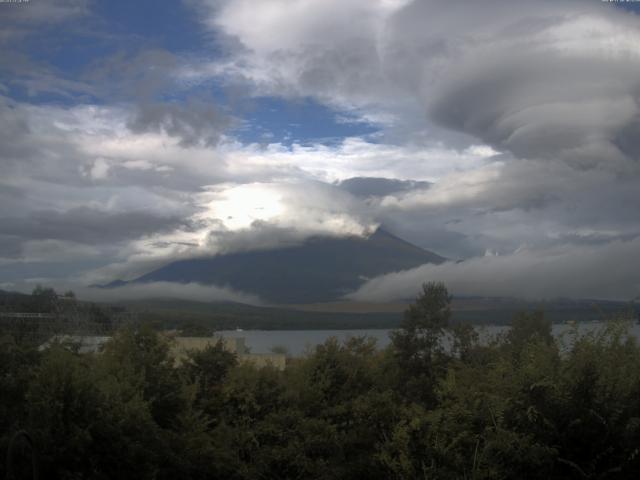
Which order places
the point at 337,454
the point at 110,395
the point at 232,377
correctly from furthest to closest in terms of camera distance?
the point at 232,377, the point at 337,454, the point at 110,395

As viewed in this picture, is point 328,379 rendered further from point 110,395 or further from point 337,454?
point 110,395

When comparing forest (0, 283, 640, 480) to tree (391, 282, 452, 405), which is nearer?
forest (0, 283, 640, 480)

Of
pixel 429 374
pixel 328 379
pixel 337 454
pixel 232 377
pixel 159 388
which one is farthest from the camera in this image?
pixel 429 374

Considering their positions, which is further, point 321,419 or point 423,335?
point 423,335

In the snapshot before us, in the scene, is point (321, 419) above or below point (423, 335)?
below

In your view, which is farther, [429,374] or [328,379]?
[429,374]

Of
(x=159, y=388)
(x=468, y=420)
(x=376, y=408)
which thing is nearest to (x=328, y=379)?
(x=376, y=408)

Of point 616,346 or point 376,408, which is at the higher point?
point 616,346

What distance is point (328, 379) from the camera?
58.1 feet

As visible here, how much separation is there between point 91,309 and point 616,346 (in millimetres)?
68988

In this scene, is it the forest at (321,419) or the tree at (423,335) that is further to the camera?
the tree at (423,335)

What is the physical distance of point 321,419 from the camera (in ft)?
54.1

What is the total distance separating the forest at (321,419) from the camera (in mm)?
11633

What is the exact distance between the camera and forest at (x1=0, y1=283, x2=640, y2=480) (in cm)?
1163
